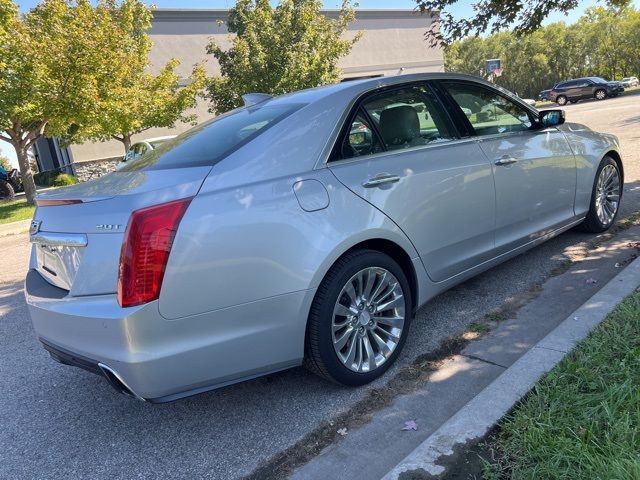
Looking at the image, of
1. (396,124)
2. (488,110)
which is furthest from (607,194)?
(396,124)

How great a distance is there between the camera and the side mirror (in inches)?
179

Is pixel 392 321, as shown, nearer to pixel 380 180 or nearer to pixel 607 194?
pixel 380 180

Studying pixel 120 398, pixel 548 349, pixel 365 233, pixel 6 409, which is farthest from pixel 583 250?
pixel 6 409

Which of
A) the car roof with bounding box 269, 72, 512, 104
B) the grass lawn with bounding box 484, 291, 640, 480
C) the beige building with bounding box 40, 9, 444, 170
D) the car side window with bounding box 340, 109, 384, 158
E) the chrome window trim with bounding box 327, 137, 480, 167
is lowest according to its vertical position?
the grass lawn with bounding box 484, 291, 640, 480

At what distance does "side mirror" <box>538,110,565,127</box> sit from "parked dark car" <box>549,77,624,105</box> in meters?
38.2

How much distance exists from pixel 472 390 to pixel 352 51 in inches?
1259

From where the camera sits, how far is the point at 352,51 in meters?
32.6

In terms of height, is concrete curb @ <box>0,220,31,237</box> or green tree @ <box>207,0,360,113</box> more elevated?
green tree @ <box>207,0,360,113</box>

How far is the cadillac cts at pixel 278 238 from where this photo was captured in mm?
2482

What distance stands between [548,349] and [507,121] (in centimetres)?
202

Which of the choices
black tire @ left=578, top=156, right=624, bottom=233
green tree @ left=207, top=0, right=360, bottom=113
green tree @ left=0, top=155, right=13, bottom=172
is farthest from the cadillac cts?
green tree @ left=0, top=155, right=13, bottom=172

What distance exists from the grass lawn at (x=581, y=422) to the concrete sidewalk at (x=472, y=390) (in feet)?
0.41

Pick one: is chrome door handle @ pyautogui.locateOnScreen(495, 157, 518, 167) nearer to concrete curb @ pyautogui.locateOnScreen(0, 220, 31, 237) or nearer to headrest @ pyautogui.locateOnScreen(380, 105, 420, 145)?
headrest @ pyautogui.locateOnScreen(380, 105, 420, 145)

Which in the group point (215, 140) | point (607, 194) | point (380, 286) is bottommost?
point (607, 194)
